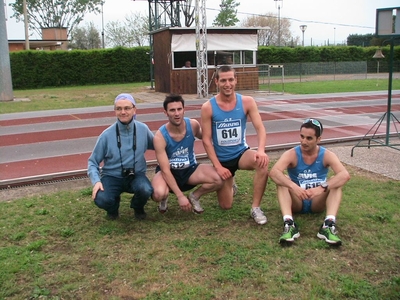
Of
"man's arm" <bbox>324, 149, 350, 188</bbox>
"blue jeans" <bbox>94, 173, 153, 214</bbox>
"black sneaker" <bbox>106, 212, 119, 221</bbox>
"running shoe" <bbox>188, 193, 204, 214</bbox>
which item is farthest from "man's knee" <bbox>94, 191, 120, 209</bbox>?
"man's arm" <bbox>324, 149, 350, 188</bbox>

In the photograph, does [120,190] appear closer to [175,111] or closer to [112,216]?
[112,216]

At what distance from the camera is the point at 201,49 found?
20.5 metres

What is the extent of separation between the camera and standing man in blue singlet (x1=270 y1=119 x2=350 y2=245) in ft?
14.5

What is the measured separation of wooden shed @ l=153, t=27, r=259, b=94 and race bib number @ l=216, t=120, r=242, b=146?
17.7 meters

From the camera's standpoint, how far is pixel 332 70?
3662 centimetres

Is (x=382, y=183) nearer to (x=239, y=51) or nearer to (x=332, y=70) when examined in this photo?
(x=239, y=51)

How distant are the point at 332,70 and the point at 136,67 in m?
16.0

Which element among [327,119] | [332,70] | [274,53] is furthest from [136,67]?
[327,119]

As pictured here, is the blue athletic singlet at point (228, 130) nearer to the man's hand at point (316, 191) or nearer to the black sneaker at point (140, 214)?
the man's hand at point (316, 191)

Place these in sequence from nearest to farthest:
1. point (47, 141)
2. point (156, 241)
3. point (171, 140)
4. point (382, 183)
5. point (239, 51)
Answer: point (156, 241) < point (171, 140) < point (382, 183) < point (47, 141) < point (239, 51)

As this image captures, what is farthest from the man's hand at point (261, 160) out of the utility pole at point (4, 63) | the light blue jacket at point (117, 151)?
the utility pole at point (4, 63)

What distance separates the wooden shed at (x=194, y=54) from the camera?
22.9 m

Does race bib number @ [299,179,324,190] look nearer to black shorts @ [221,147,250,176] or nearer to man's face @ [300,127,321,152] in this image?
man's face @ [300,127,321,152]

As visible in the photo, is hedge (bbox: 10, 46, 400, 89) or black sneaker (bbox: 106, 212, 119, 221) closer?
black sneaker (bbox: 106, 212, 119, 221)
